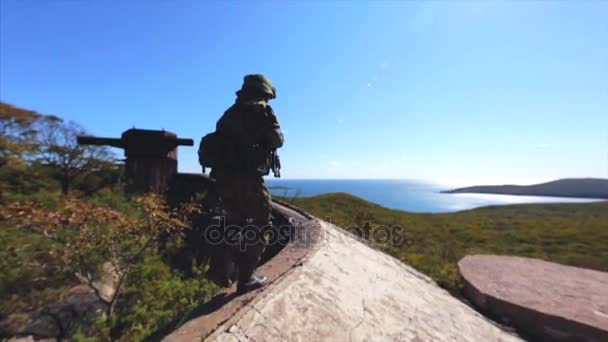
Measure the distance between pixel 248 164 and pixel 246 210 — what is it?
434 millimetres

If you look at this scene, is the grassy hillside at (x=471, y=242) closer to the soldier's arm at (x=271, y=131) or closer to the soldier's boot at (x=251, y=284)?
the soldier's boot at (x=251, y=284)

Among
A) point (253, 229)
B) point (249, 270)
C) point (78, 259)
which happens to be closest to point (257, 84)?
point (253, 229)

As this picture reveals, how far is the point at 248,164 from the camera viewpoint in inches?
89.3

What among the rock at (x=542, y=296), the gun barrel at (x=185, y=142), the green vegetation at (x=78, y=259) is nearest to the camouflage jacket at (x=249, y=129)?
the green vegetation at (x=78, y=259)

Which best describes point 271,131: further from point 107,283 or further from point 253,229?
point 107,283

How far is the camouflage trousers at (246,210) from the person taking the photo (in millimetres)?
2285

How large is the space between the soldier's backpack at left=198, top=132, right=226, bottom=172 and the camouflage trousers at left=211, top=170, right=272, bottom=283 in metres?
0.11

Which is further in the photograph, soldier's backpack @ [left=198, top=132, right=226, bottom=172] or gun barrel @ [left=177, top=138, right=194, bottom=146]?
gun barrel @ [left=177, top=138, right=194, bottom=146]

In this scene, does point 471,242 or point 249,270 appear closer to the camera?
point 249,270

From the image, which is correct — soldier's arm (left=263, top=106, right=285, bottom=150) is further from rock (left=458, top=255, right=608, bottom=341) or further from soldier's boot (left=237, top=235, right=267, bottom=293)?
rock (left=458, top=255, right=608, bottom=341)

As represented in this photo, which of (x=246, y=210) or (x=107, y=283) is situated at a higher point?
(x=246, y=210)

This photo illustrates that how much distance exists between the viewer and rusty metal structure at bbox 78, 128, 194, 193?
637 centimetres

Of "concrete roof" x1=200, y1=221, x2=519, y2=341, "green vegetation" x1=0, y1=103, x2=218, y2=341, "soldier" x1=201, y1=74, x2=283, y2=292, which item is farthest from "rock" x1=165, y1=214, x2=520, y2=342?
"green vegetation" x1=0, y1=103, x2=218, y2=341

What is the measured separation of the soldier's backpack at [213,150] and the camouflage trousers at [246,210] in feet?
0.35
